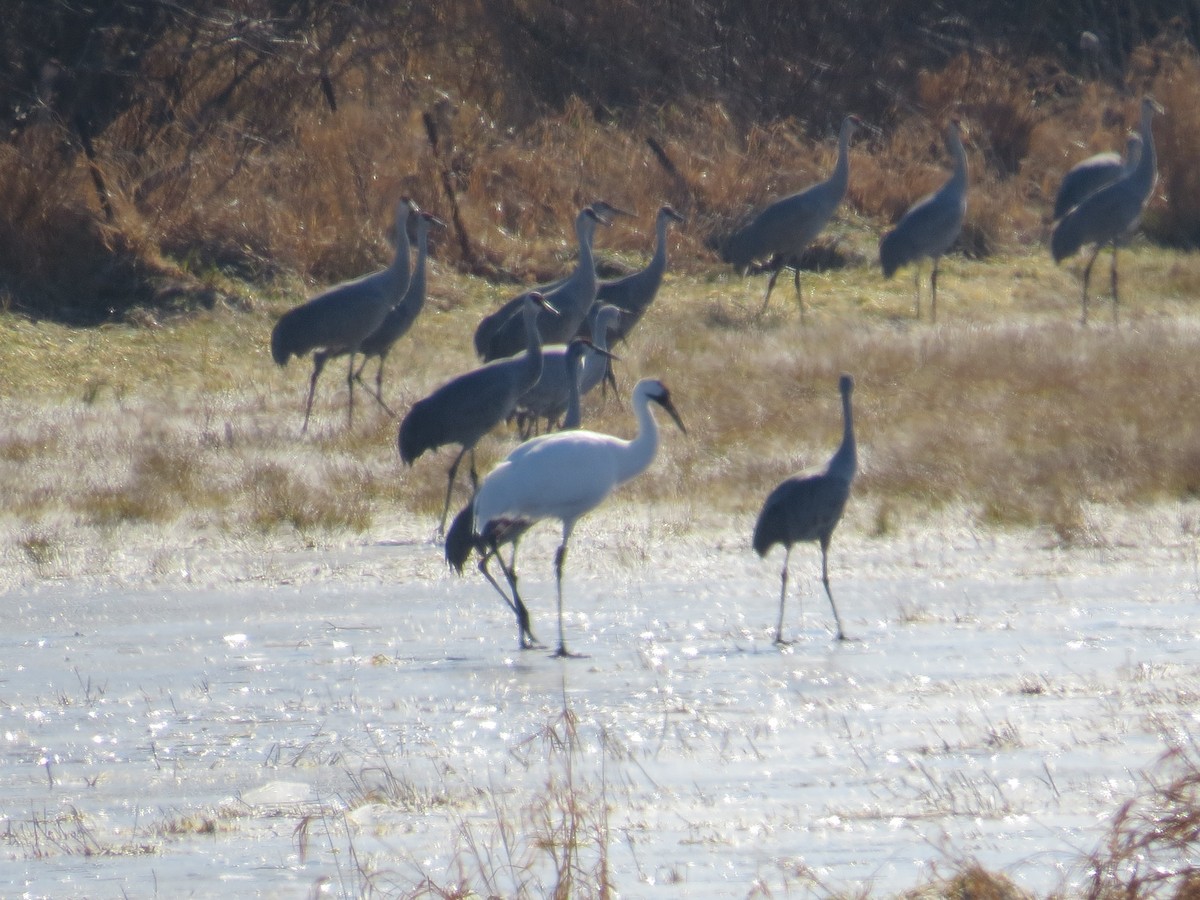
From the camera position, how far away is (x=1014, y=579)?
757 centimetres

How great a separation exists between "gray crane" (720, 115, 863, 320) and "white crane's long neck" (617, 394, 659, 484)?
723 centimetres

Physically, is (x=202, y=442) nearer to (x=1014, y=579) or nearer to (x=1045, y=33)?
(x=1014, y=579)

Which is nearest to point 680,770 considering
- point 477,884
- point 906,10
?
point 477,884

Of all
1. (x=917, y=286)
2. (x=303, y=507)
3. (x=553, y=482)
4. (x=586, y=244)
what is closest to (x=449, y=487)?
(x=303, y=507)

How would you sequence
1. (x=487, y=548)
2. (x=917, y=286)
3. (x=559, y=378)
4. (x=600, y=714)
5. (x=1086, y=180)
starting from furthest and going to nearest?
1. (x=1086, y=180)
2. (x=917, y=286)
3. (x=559, y=378)
4. (x=487, y=548)
5. (x=600, y=714)

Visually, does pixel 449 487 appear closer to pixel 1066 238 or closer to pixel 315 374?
pixel 315 374

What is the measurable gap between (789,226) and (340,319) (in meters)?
4.62

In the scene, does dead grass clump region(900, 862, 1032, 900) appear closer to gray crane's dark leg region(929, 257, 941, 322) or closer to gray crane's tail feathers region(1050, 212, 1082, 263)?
gray crane's dark leg region(929, 257, 941, 322)

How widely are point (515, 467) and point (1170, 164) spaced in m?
12.4

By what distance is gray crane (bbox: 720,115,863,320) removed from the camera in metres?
14.9

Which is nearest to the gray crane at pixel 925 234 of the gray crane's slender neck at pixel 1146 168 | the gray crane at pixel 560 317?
the gray crane's slender neck at pixel 1146 168

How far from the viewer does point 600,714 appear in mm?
5727

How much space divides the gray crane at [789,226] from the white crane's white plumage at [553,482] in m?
7.47

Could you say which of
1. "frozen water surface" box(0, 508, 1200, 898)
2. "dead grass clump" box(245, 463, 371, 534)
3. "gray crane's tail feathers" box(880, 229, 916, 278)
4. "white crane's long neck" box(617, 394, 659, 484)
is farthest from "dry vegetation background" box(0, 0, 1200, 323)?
"white crane's long neck" box(617, 394, 659, 484)
